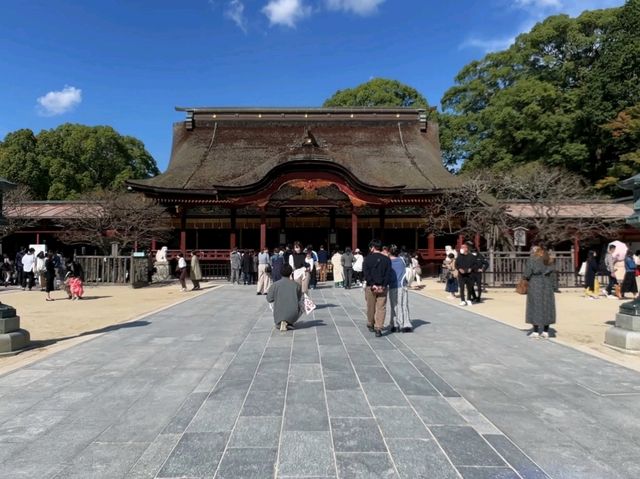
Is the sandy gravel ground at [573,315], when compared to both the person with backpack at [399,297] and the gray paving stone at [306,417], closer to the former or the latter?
the person with backpack at [399,297]

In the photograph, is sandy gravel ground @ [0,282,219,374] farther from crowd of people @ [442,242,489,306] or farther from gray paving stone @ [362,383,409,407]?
crowd of people @ [442,242,489,306]

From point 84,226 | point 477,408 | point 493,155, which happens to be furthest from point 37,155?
point 477,408

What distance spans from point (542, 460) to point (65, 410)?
13.6 feet

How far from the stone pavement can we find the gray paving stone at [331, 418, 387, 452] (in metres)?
0.02

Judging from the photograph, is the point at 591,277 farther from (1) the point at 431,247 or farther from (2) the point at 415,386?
(2) the point at 415,386

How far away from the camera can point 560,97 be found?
2967 centimetres

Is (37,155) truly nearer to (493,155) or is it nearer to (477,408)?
(493,155)

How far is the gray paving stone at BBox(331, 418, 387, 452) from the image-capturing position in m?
3.45

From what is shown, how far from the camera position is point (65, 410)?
14.0 ft

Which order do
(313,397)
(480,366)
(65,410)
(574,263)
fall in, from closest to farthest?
(65,410)
(313,397)
(480,366)
(574,263)

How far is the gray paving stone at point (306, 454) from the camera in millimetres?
3096

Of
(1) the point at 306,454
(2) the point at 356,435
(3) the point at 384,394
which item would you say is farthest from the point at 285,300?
(1) the point at 306,454

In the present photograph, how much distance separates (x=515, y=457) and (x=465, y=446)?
36 cm

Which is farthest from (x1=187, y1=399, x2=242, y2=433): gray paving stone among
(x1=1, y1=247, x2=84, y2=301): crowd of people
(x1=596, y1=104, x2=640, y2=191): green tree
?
(x1=596, y1=104, x2=640, y2=191): green tree
